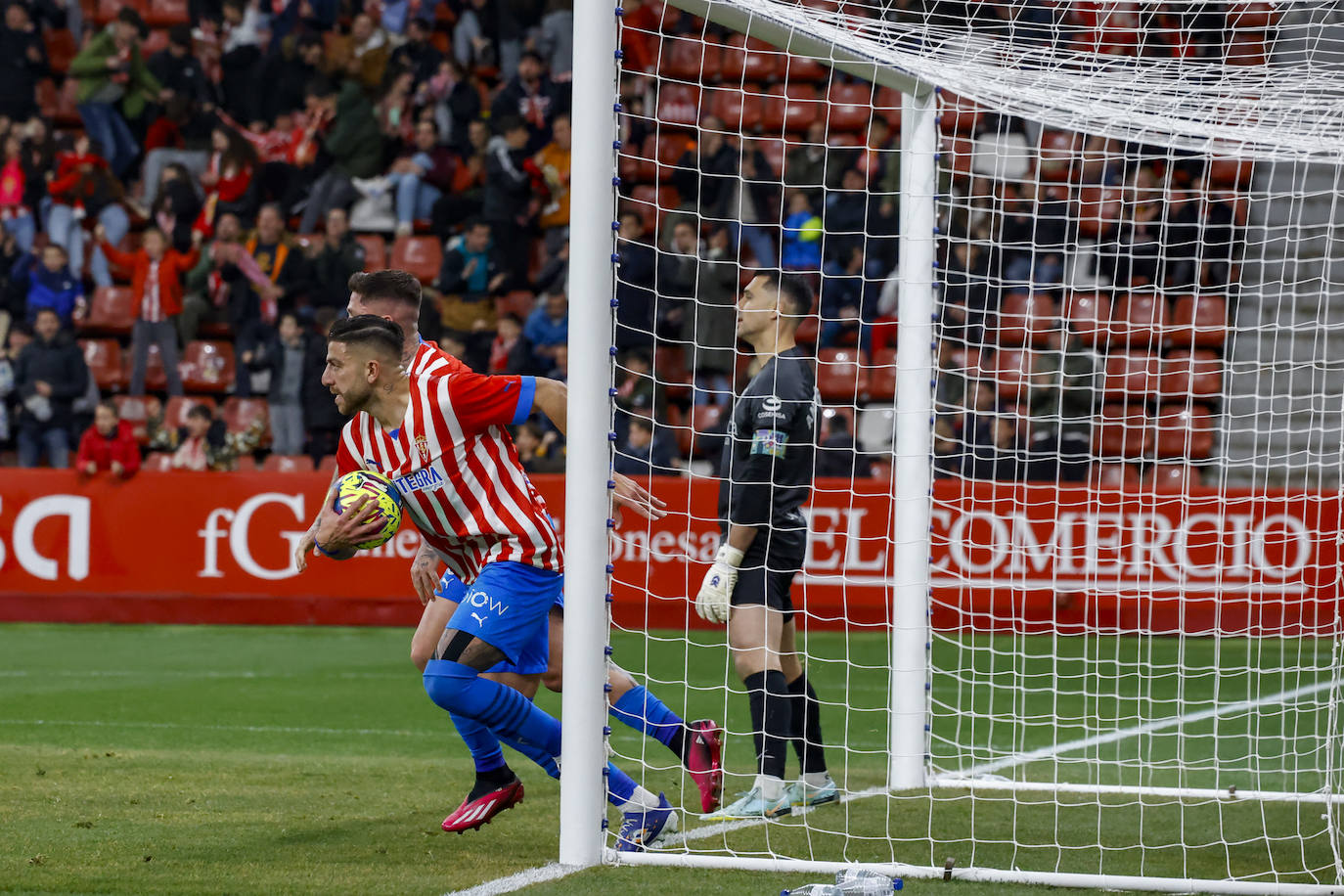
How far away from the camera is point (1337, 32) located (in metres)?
7.13

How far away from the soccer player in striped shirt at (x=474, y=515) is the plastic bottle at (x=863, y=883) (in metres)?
0.94

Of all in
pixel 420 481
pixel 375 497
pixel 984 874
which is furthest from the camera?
pixel 420 481

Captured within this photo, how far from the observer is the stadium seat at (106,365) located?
51.5 ft

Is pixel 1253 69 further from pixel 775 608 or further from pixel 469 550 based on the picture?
pixel 469 550

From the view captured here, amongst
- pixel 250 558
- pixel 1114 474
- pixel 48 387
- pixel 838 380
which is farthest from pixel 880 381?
pixel 48 387

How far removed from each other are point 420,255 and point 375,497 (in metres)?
11.3

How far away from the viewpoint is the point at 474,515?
5.43 metres

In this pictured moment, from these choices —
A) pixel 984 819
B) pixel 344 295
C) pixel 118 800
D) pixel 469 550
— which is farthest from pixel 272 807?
pixel 344 295

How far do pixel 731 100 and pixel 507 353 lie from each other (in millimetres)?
4007

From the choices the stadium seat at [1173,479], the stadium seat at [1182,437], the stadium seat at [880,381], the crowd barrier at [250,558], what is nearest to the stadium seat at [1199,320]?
the stadium seat at [1182,437]

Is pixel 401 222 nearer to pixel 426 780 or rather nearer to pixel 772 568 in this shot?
pixel 426 780

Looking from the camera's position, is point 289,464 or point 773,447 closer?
point 773,447

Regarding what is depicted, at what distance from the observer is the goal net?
6.14 meters

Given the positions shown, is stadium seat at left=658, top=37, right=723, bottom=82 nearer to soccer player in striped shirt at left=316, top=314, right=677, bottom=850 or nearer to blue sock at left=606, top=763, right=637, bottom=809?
soccer player in striped shirt at left=316, top=314, right=677, bottom=850
